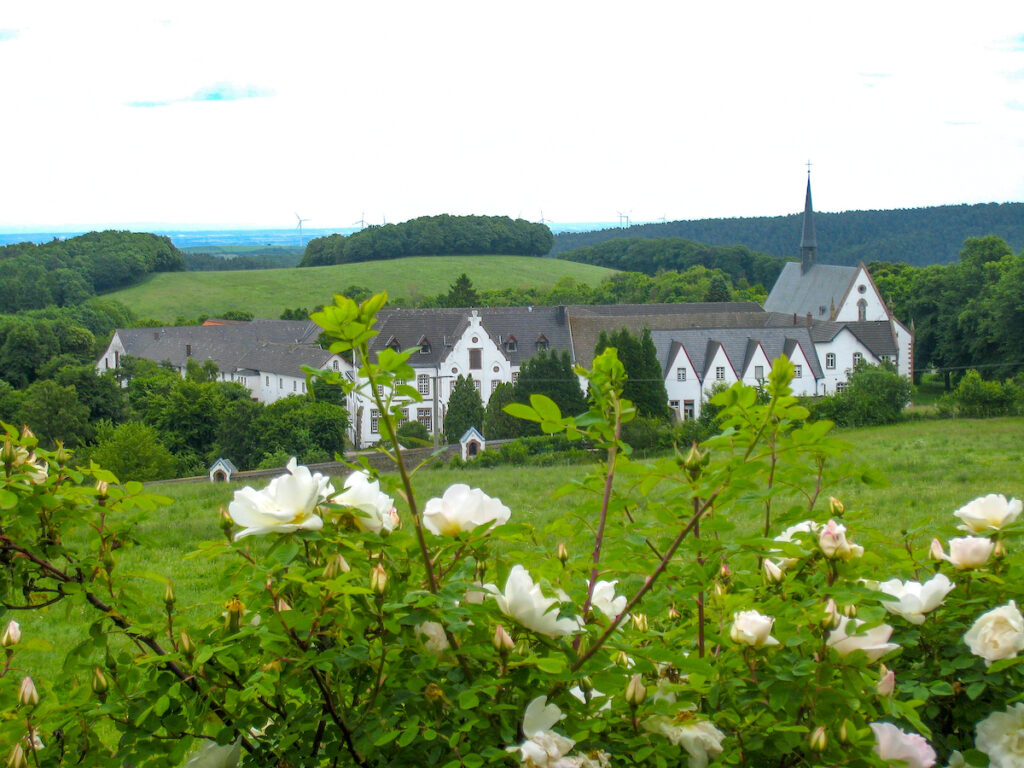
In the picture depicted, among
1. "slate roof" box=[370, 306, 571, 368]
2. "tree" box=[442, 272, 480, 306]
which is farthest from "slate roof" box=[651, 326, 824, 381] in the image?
"tree" box=[442, 272, 480, 306]

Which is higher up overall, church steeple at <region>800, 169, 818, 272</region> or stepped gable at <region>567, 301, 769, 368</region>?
church steeple at <region>800, 169, 818, 272</region>

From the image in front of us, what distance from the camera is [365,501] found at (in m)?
2.03

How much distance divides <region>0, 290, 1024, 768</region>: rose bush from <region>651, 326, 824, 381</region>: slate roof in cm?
4839

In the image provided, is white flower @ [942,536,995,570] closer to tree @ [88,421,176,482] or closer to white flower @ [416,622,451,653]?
white flower @ [416,622,451,653]

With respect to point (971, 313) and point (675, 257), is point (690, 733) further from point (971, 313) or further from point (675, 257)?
point (675, 257)

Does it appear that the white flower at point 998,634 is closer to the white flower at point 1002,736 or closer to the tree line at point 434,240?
the white flower at point 1002,736

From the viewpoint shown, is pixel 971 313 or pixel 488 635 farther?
pixel 971 313

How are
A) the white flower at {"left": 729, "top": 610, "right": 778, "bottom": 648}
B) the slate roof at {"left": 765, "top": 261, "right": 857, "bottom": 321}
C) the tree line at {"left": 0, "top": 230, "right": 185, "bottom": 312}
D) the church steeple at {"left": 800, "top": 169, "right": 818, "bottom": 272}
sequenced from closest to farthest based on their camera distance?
the white flower at {"left": 729, "top": 610, "right": 778, "bottom": 648} → the slate roof at {"left": 765, "top": 261, "right": 857, "bottom": 321} → the church steeple at {"left": 800, "top": 169, "right": 818, "bottom": 272} → the tree line at {"left": 0, "top": 230, "right": 185, "bottom": 312}

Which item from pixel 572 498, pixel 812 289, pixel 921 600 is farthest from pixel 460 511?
pixel 812 289

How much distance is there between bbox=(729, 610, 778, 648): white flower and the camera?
1982 mm

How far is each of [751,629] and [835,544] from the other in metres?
0.31

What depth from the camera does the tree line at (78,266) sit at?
3844 inches

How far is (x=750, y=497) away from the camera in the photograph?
2076 millimetres

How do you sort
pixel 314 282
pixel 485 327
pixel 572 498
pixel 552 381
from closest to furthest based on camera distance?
pixel 572 498 < pixel 552 381 < pixel 485 327 < pixel 314 282
